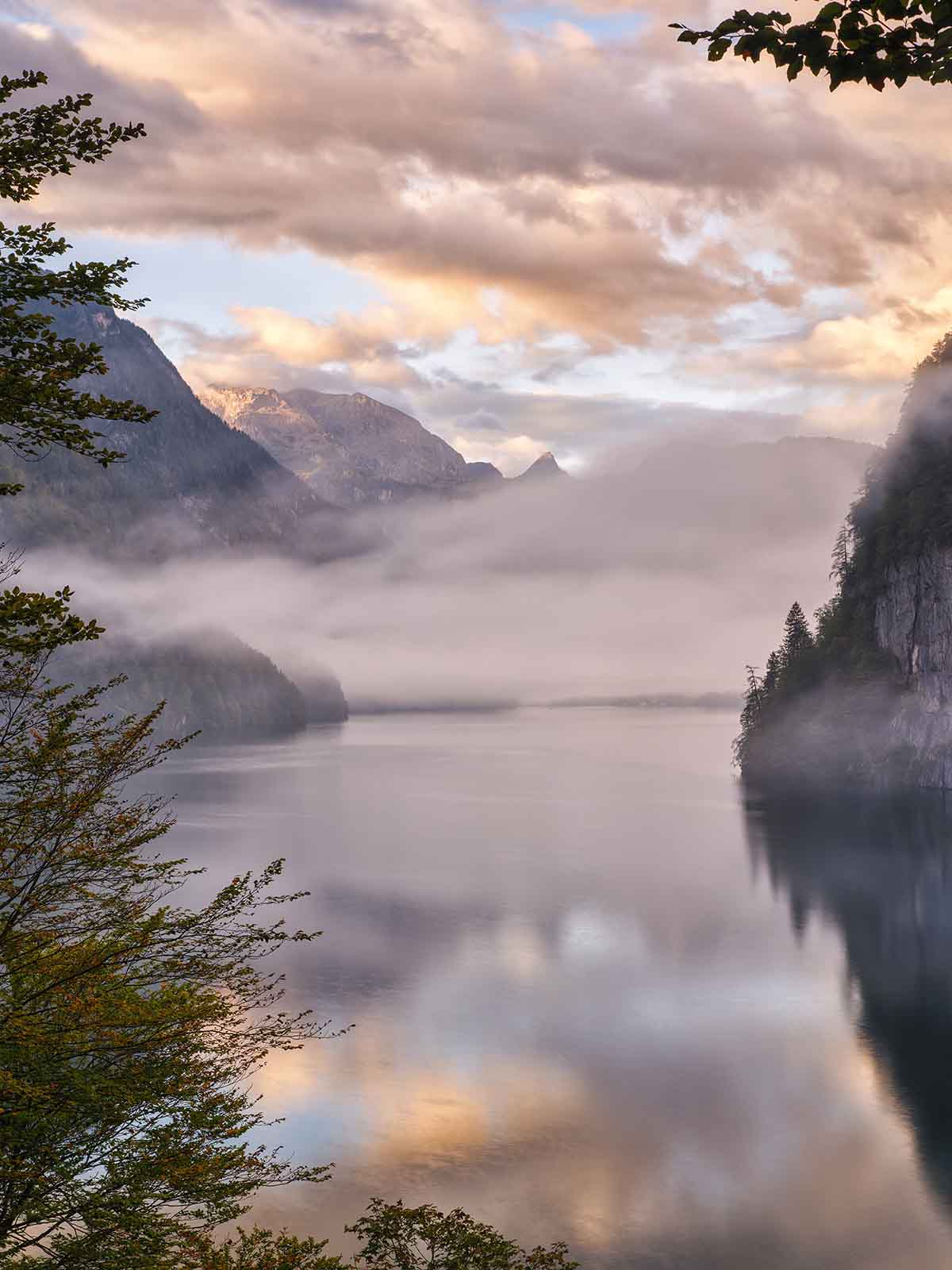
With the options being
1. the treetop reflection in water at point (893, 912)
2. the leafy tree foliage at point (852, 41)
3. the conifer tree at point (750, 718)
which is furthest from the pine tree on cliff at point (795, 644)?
the leafy tree foliage at point (852, 41)

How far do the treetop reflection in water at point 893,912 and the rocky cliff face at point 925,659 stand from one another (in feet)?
30.0

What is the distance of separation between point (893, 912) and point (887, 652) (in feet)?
315

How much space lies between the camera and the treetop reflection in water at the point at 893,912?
47000 mm

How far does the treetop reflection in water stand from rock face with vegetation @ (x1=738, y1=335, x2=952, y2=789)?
1473cm

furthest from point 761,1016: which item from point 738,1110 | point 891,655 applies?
point 891,655

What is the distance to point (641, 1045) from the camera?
53.8m

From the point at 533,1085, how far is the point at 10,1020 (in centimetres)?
3614

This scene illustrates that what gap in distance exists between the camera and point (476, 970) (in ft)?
226

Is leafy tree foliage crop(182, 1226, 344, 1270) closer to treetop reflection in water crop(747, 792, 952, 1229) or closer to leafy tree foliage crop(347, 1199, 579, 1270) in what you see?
leafy tree foliage crop(347, 1199, 579, 1270)

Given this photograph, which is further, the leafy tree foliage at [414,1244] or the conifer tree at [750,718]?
the conifer tree at [750,718]

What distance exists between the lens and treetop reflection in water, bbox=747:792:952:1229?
47000 mm

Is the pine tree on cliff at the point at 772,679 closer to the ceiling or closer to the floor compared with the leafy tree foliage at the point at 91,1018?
closer to the floor

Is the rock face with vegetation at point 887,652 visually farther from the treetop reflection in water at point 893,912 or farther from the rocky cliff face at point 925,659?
the treetop reflection in water at point 893,912

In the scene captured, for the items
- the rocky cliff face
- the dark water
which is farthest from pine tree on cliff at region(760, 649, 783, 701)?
the dark water
